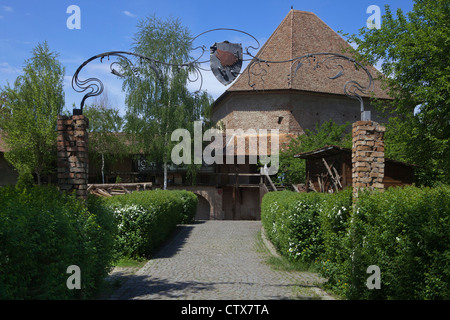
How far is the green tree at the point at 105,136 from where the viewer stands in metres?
32.8

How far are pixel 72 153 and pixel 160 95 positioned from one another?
20.4 m

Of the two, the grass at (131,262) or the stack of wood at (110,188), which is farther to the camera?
the stack of wood at (110,188)

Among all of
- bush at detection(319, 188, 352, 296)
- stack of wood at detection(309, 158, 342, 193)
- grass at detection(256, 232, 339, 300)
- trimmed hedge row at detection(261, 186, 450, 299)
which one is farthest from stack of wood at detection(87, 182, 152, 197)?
trimmed hedge row at detection(261, 186, 450, 299)

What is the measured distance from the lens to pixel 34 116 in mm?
31547

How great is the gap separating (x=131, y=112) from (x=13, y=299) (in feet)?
77.2

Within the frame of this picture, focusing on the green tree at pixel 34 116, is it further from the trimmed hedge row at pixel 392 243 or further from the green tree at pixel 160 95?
the trimmed hedge row at pixel 392 243

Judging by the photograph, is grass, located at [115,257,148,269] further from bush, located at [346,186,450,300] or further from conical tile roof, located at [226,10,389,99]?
conical tile roof, located at [226,10,389,99]

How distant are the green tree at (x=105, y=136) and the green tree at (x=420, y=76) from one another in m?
19.8

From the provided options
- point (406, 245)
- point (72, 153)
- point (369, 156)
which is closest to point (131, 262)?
point (72, 153)

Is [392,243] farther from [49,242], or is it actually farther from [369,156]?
[49,242]

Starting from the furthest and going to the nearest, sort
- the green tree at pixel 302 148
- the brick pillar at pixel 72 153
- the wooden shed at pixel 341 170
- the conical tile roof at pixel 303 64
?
the conical tile roof at pixel 303 64
the green tree at pixel 302 148
the wooden shed at pixel 341 170
the brick pillar at pixel 72 153

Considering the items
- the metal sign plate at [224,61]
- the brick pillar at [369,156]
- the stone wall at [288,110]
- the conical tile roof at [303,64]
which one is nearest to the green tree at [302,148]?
the stone wall at [288,110]

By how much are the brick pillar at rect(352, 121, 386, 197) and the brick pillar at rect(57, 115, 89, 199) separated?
454 cm
